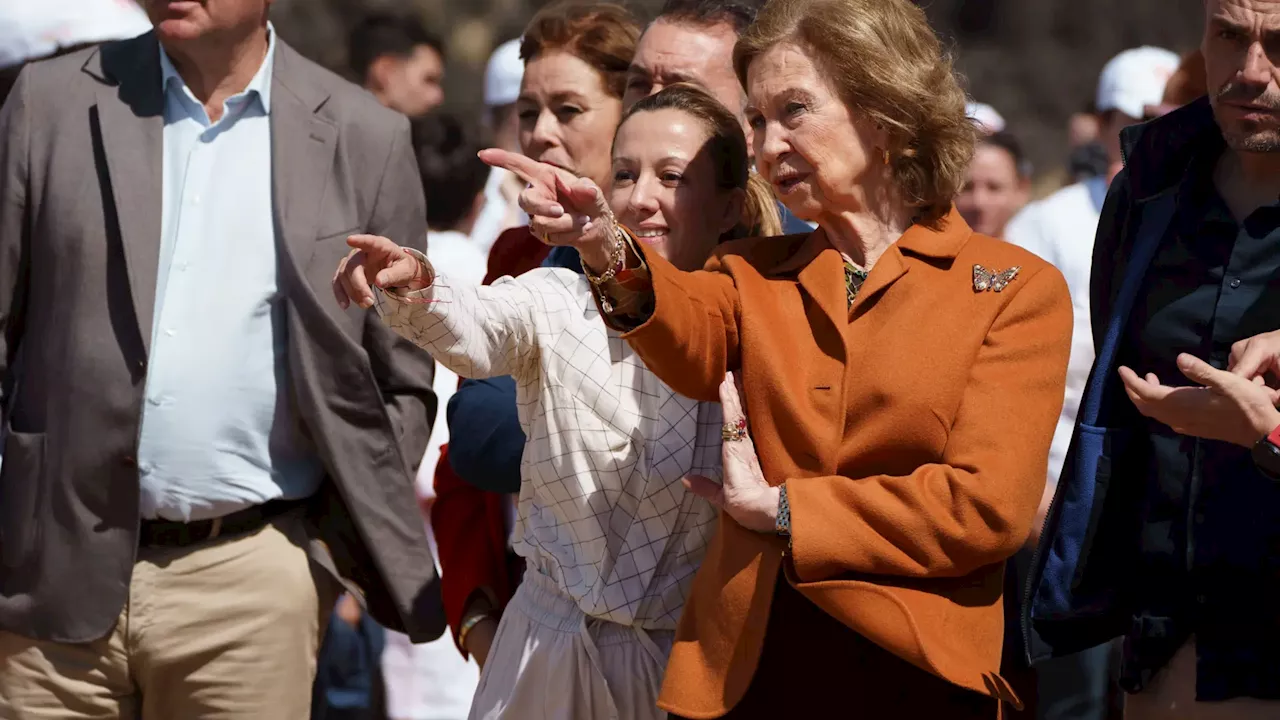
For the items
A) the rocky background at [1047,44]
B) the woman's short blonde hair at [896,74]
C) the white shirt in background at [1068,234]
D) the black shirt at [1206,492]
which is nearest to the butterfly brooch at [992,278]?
the woman's short blonde hair at [896,74]

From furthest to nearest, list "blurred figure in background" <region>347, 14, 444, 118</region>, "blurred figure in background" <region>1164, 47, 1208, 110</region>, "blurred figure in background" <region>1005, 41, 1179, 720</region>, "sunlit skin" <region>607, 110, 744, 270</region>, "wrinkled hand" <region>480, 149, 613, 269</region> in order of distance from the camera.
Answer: "blurred figure in background" <region>347, 14, 444, 118</region> → "blurred figure in background" <region>1005, 41, 1179, 720</region> → "blurred figure in background" <region>1164, 47, 1208, 110</region> → "sunlit skin" <region>607, 110, 744, 270</region> → "wrinkled hand" <region>480, 149, 613, 269</region>

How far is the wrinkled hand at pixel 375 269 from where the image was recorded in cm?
291

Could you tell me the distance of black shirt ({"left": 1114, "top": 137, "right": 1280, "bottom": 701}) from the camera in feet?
10.2

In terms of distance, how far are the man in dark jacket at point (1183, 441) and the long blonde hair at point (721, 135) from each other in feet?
2.30

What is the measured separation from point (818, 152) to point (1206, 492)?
2.92ft

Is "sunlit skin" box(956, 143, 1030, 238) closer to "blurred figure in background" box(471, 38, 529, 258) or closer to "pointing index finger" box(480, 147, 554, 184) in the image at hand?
"blurred figure in background" box(471, 38, 529, 258)

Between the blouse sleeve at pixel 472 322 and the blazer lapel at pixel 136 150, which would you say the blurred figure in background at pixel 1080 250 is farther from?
the blazer lapel at pixel 136 150

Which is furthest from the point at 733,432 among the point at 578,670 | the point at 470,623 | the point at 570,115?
the point at 570,115

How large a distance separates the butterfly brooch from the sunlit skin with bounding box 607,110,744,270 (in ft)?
2.01

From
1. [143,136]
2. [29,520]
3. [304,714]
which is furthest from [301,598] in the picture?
[143,136]

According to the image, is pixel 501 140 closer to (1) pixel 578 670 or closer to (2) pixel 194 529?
(2) pixel 194 529

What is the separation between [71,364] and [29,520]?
35cm

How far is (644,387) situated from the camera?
130 inches

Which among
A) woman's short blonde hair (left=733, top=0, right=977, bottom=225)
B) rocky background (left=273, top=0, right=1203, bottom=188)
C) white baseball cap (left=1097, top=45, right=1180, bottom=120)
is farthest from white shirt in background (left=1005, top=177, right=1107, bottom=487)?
rocky background (left=273, top=0, right=1203, bottom=188)
